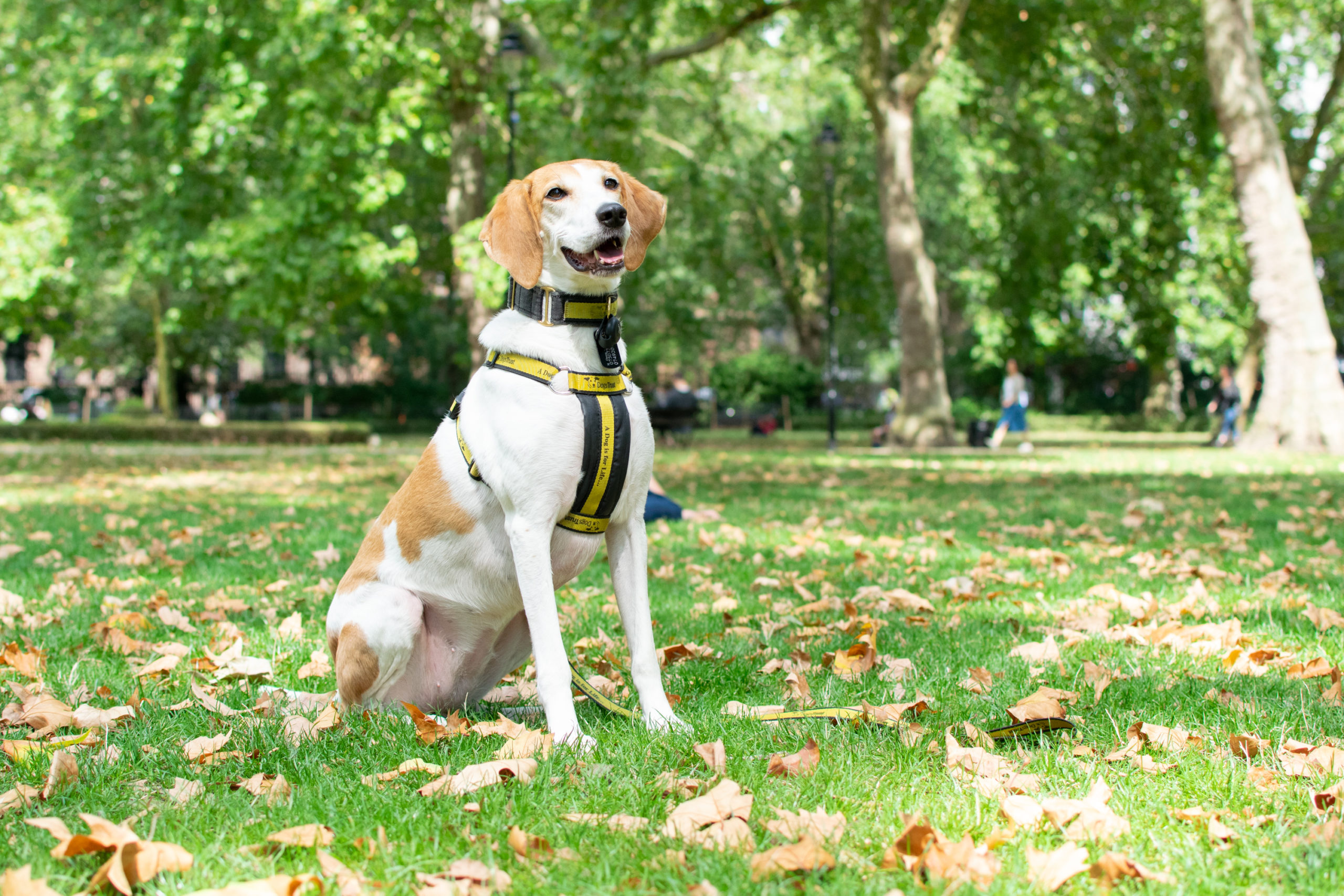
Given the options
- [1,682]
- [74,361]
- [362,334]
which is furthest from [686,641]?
[74,361]

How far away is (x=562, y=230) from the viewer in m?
3.11

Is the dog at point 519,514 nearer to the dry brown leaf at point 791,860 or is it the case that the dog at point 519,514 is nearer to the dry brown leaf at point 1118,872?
the dry brown leaf at point 791,860

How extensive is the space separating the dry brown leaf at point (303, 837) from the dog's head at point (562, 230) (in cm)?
163

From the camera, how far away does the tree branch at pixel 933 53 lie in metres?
18.7

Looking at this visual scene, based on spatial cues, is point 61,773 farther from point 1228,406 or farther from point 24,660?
point 1228,406

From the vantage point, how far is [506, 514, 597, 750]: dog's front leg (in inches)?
118

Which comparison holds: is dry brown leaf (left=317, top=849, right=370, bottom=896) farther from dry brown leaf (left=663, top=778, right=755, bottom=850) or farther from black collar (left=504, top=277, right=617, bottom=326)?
black collar (left=504, top=277, right=617, bottom=326)

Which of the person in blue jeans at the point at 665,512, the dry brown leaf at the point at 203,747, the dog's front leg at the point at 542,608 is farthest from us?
the person in blue jeans at the point at 665,512

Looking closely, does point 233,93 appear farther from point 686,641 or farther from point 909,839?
point 909,839

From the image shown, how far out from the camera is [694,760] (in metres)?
2.78

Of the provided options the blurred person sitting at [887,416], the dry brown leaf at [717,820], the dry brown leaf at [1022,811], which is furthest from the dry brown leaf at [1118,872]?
the blurred person sitting at [887,416]

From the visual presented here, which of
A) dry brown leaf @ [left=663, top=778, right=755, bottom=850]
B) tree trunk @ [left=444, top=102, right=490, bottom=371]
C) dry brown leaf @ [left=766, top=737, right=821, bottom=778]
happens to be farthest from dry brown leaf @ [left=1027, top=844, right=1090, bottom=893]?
tree trunk @ [left=444, top=102, right=490, bottom=371]

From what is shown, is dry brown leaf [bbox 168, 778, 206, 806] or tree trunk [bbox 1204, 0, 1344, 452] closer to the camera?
dry brown leaf [bbox 168, 778, 206, 806]

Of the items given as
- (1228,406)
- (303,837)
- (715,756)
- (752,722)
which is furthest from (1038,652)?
(1228,406)
